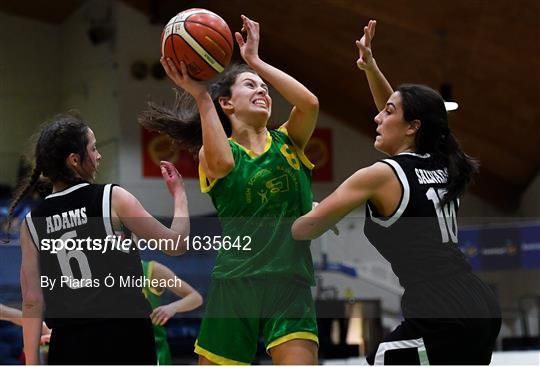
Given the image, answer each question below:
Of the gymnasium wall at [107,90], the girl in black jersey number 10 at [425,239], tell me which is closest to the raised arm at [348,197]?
the girl in black jersey number 10 at [425,239]

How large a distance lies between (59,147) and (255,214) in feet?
2.80

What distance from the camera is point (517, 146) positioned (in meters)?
15.4

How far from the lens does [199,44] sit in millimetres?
4000

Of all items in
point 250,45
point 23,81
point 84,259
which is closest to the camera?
point 84,259

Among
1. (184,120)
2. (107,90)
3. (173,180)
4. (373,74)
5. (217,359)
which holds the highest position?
(107,90)

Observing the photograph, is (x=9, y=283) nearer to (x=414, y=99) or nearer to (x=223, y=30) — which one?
(x=223, y=30)

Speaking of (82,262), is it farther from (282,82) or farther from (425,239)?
(425,239)

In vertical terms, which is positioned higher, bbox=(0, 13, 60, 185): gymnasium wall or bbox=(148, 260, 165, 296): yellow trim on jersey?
bbox=(0, 13, 60, 185): gymnasium wall

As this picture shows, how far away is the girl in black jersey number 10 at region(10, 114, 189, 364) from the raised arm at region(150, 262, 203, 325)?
187 centimetres

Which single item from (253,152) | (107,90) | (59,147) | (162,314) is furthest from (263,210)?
(107,90)

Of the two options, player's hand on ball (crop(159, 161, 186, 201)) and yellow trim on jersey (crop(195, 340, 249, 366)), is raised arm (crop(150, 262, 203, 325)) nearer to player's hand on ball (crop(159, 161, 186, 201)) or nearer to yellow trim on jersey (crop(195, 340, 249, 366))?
yellow trim on jersey (crop(195, 340, 249, 366))

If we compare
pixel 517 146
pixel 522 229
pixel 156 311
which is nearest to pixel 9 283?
pixel 156 311

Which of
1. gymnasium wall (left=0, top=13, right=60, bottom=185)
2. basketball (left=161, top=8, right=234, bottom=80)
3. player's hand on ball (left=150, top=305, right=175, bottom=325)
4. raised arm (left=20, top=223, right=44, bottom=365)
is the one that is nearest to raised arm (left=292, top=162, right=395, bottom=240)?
basketball (left=161, top=8, right=234, bottom=80)

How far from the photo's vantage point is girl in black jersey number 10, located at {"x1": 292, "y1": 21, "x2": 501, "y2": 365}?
3.35 metres
